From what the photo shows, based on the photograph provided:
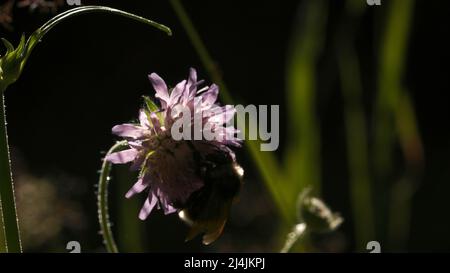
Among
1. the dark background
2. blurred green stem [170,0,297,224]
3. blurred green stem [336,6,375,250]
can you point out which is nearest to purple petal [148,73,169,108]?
blurred green stem [170,0,297,224]

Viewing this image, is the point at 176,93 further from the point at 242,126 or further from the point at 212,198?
the point at 242,126

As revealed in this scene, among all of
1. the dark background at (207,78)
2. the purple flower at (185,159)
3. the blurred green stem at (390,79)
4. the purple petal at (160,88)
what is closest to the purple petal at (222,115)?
the purple flower at (185,159)

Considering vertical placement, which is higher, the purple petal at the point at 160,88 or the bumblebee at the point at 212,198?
the purple petal at the point at 160,88

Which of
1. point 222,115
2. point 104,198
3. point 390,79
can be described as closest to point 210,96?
point 222,115

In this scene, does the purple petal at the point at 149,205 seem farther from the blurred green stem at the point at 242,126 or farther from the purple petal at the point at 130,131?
the blurred green stem at the point at 242,126
